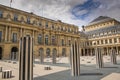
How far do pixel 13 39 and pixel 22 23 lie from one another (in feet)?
16.3

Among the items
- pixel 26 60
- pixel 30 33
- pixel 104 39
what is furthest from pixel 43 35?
pixel 26 60

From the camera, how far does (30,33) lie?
3419cm

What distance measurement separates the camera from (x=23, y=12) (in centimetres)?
3525

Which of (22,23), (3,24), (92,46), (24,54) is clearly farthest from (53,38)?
(24,54)

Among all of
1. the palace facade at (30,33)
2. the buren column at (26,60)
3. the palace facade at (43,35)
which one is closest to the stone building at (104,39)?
the palace facade at (43,35)

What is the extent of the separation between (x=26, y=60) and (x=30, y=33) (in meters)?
30.3

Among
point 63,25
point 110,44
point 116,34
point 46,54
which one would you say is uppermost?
point 63,25

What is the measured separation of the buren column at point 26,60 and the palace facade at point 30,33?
15.7 m

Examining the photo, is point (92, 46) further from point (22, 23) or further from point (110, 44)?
point (22, 23)

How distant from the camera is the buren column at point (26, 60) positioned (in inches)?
191

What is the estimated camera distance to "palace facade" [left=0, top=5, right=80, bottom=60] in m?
29.2

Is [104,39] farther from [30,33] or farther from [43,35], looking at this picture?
[30,33]

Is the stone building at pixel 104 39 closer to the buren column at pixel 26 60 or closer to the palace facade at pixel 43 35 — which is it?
the palace facade at pixel 43 35

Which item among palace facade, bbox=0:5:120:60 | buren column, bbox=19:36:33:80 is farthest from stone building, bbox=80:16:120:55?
buren column, bbox=19:36:33:80
